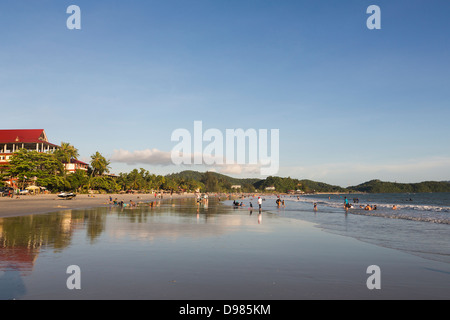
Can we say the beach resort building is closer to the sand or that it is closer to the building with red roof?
the building with red roof

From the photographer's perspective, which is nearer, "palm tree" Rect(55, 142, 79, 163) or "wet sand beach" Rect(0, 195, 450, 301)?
"wet sand beach" Rect(0, 195, 450, 301)

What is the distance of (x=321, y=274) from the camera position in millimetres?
10578

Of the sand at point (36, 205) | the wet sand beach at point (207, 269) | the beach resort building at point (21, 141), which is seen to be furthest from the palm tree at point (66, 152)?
the wet sand beach at point (207, 269)

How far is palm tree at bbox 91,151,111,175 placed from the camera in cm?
11681

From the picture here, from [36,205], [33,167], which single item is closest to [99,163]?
[33,167]

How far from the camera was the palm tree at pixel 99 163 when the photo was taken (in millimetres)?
116812

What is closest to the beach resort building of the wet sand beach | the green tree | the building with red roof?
the building with red roof

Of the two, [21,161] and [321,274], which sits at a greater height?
[21,161]

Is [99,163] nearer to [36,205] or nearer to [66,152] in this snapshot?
[66,152]
